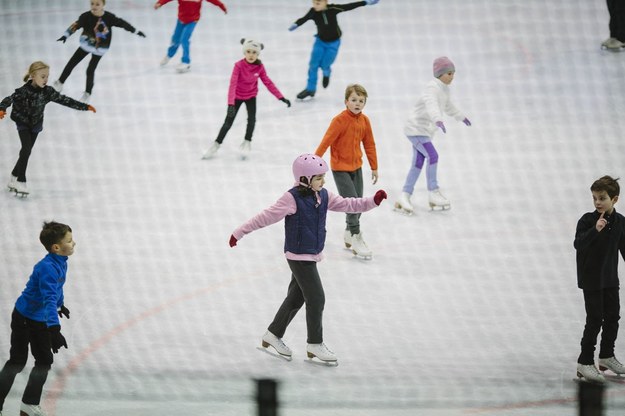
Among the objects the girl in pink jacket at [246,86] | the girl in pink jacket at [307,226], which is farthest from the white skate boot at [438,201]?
the girl in pink jacket at [307,226]

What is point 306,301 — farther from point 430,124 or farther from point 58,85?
point 58,85

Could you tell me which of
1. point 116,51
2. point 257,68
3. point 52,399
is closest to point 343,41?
point 116,51

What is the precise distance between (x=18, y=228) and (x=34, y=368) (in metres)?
3.34

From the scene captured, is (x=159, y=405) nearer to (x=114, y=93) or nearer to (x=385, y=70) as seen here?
(x=114, y=93)

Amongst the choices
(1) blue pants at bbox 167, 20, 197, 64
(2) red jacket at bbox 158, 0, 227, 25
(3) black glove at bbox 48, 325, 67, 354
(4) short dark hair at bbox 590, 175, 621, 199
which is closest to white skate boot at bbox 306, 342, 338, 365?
(3) black glove at bbox 48, 325, 67, 354

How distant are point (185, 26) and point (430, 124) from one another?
5295 mm

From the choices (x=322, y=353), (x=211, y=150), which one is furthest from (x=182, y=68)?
(x=322, y=353)

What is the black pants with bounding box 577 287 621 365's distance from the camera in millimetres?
7082

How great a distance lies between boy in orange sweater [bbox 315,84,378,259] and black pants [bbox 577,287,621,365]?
267 cm

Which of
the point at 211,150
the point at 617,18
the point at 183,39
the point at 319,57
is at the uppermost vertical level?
the point at 617,18

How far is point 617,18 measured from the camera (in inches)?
591

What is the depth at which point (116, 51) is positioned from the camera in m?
15.8

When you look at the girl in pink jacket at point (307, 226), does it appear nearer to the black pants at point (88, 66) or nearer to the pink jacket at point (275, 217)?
the pink jacket at point (275, 217)

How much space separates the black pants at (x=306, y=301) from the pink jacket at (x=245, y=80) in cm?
435
